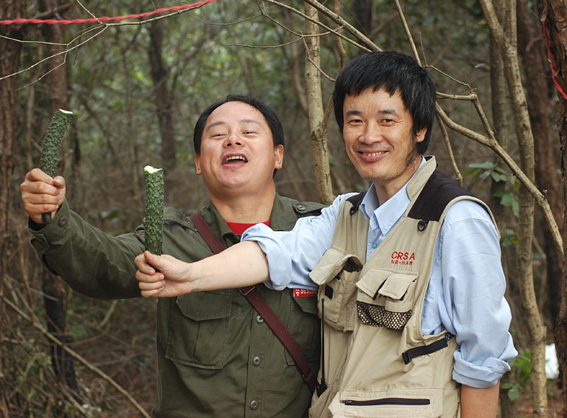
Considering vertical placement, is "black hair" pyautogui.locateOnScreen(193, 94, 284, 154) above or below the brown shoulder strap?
above

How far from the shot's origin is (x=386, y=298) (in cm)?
220

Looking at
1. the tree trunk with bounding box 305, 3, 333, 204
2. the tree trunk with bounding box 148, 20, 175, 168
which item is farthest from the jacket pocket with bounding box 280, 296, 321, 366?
the tree trunk with bounding box 148, 20, 175, 168

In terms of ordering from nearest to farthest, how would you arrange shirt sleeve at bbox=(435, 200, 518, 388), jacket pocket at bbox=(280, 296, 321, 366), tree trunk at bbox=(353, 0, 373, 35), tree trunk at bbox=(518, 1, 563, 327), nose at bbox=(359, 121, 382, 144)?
1. shirt sleeve at bbox=(435, 200, 518, 388)
2. nose at bbox=(359, 121, 382, 144)
3. jacket pocket at bbox=(280, 296, 321, 366)
4. tree trunk at bbox=(518, 1, 563, 327)
5. tree trunk at bbox=(353, 0, 373, 35)

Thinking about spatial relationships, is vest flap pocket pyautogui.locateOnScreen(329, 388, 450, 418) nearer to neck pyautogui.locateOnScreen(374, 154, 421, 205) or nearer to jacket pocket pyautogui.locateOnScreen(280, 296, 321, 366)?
jacket pocket pyautogui.locateOnScreen(280, 296, 321, 366)

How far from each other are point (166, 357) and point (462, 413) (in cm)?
131

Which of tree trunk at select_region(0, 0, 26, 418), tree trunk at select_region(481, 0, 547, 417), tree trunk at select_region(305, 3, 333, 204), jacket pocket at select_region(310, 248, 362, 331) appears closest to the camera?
jacket pocket at select_region(310, 248, 362, 331)

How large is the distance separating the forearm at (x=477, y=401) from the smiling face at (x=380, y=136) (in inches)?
31.9

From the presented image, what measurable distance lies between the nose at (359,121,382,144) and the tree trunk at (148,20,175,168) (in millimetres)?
6774

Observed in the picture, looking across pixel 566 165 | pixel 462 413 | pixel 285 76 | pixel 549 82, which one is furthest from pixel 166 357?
pixel 285 76

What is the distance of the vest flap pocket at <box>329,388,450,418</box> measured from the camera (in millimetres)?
2105

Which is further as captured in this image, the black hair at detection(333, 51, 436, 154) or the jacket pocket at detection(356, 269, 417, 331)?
the black hair at detection(333, 51, 436, 154)

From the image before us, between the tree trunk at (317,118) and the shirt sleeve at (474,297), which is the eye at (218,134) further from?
the shirt sleeve at (474,297)

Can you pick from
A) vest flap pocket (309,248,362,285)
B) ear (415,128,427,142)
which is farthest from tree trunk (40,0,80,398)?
ear (415,128,427,142)

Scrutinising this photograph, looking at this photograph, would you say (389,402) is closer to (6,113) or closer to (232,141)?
(232,141)
